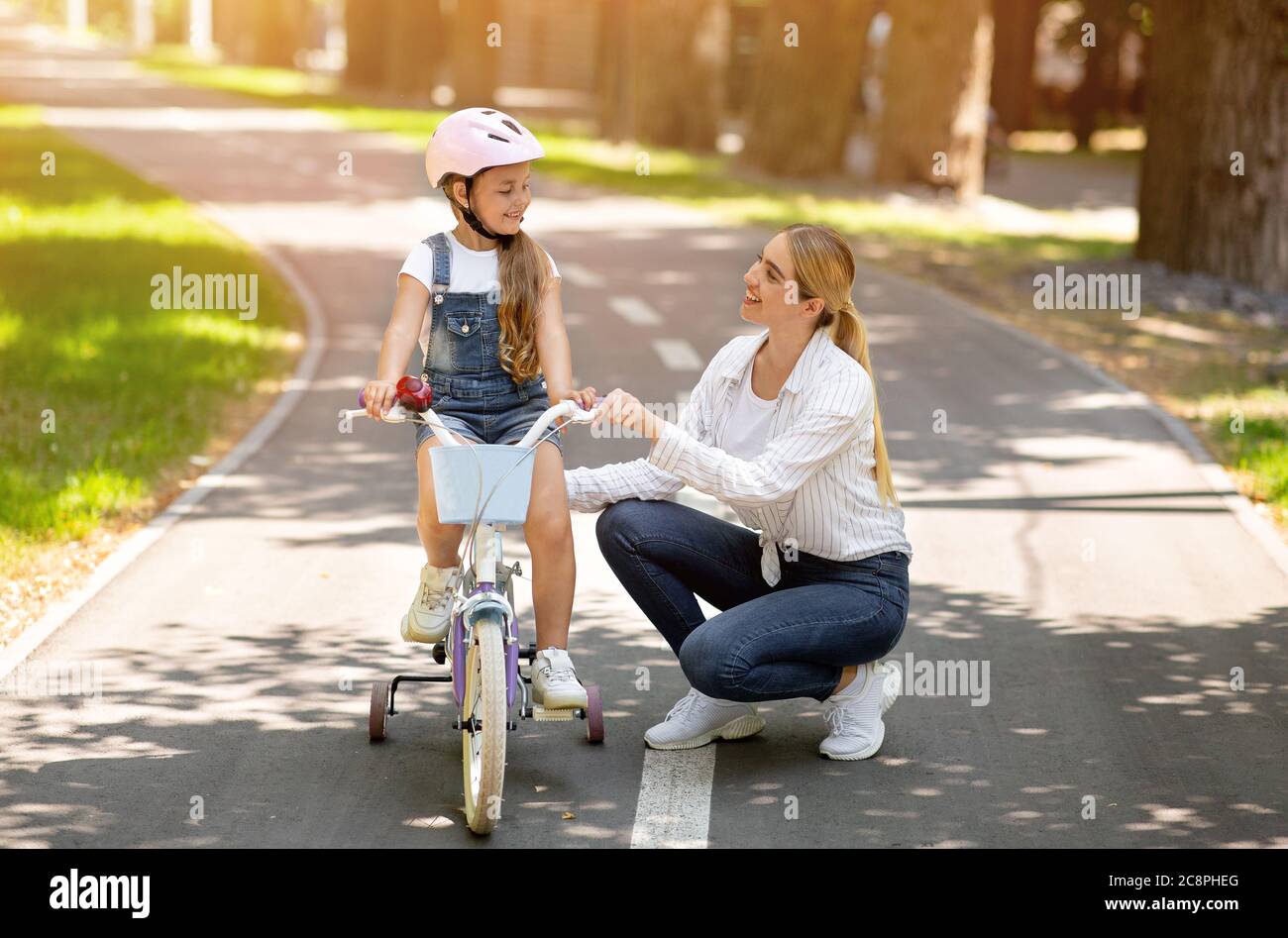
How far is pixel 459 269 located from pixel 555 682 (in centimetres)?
129

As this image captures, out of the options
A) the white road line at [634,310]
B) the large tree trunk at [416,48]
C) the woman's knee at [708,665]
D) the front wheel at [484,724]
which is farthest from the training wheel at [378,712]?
the large tree trunk at [416,48]

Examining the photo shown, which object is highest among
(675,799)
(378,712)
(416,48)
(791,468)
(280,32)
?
(280,32)

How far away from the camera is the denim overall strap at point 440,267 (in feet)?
17.8

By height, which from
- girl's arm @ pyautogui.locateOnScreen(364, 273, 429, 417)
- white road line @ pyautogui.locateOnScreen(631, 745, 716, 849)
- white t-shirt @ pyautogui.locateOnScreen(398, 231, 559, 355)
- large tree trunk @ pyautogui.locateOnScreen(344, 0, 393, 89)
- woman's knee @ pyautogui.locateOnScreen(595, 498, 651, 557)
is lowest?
white road line @ pyautogui.locateOnScreen(631, 745, 716, 849)

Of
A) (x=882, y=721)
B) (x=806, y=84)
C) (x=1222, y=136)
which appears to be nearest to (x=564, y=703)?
(x=882, y=721)

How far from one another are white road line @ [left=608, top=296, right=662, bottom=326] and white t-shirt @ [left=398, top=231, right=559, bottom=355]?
30.6ft

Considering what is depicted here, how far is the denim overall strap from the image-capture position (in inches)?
214

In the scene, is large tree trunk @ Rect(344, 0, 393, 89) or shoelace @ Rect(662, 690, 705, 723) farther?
large tree trunk @ Rect(344, 0, 393, 89)

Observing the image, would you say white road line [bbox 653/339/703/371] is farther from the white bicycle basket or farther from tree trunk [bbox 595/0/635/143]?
tree trunk [bbox 595/0/635/143]

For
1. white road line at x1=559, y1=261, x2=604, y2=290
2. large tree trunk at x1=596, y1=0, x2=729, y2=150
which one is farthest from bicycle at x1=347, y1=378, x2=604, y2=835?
large tree trunk at x1=596, y1=0, x2=729, y2=150

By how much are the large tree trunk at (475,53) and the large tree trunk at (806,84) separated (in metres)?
14.6

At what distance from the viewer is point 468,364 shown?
17.9 ft

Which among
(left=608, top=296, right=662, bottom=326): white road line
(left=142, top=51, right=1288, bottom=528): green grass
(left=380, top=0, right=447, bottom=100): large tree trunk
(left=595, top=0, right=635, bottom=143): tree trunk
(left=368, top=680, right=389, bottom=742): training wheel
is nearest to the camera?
(left=368, top=680, right=389, bottom=742): training wheel

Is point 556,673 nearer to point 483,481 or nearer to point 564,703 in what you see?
point 564,703
